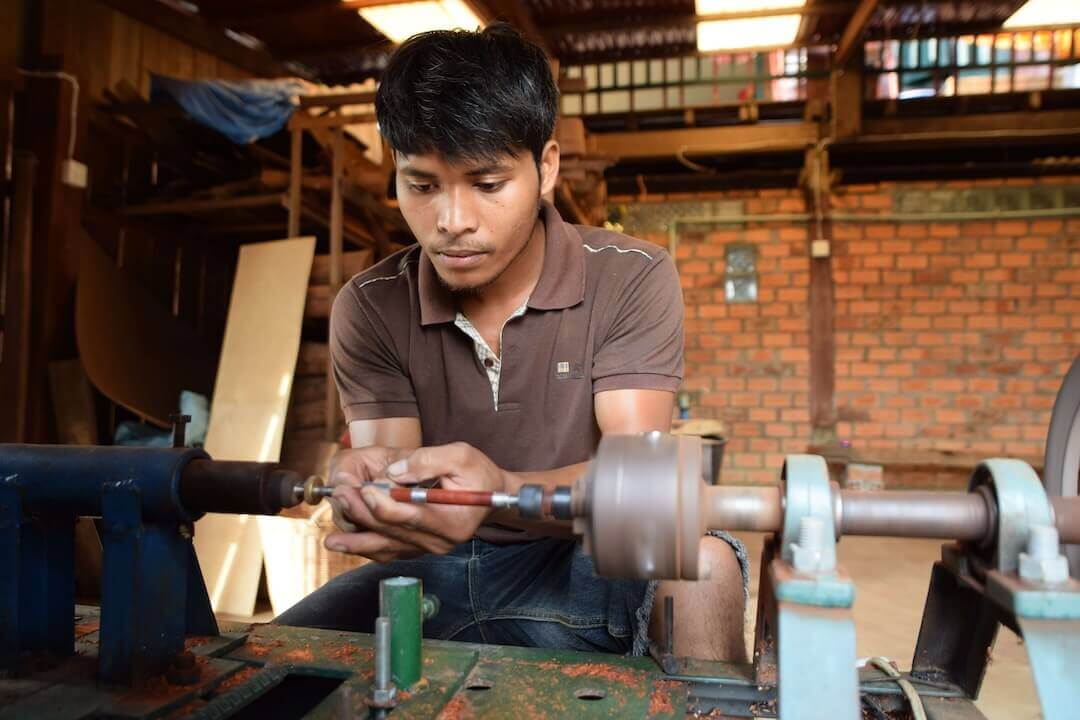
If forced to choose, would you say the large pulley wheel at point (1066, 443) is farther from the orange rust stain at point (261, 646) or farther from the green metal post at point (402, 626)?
the orange rust stain at point (261, 646)

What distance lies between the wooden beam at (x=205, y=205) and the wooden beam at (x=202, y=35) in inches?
51.2

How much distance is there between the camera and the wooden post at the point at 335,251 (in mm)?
3922

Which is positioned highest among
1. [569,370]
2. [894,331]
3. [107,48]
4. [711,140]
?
[107,48]

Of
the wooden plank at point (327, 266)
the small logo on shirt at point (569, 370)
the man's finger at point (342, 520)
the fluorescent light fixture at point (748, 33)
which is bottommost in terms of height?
the man's finger at point (342, 520)

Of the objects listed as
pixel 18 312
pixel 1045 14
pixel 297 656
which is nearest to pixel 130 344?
pixel 18 312

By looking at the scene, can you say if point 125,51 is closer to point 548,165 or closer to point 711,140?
point 711,140

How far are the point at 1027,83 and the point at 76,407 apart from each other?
6.81m

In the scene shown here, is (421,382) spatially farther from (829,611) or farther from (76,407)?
(76,407)

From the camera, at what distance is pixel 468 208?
1.47m

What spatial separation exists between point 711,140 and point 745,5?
4.92 ft

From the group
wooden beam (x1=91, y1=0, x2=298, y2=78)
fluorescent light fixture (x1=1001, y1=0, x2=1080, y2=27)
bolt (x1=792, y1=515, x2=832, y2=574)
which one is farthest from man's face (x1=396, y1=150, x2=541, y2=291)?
fluorescent light fixture (x1=1001, y1=0, x2=1080, y2=27)

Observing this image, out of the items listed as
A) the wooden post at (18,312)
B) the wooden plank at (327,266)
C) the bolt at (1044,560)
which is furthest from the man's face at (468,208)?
the wooden post at (18,312)

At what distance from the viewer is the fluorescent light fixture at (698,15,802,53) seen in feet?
15.0

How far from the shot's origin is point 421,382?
5.80 feet
